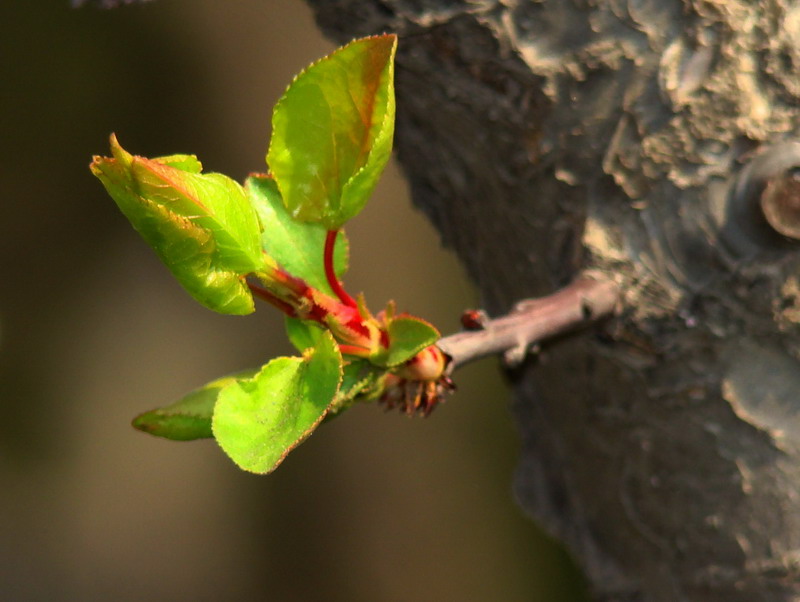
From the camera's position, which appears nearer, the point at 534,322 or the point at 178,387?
the point at 534,322

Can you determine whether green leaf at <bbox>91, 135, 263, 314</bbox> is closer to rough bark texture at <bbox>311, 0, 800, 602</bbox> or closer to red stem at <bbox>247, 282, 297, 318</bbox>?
red stem at <bbox>247, 282, 297, 318</bbox>

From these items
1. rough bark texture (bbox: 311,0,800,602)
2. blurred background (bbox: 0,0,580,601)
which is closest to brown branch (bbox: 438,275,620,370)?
rough bark texture (bbox: 311,0,800,602)

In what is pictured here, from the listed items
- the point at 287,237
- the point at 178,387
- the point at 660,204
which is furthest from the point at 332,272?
the point at 178,387

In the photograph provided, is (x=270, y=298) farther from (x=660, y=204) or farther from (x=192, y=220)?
(x=660, y=204)

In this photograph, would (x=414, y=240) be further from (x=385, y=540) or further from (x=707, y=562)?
(x=707, y=562)

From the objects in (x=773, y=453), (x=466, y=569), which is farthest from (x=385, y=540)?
(x=773, y=453)

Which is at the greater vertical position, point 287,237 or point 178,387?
point 287,237

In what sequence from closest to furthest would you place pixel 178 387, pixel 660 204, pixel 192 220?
pixel 192 220 → pixel 660 204 → pixel 178 387

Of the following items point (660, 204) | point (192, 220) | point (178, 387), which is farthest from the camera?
point (178, 387)

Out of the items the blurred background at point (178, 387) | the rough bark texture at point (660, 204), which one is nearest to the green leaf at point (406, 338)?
the rough bark texture at point (660, 204)
